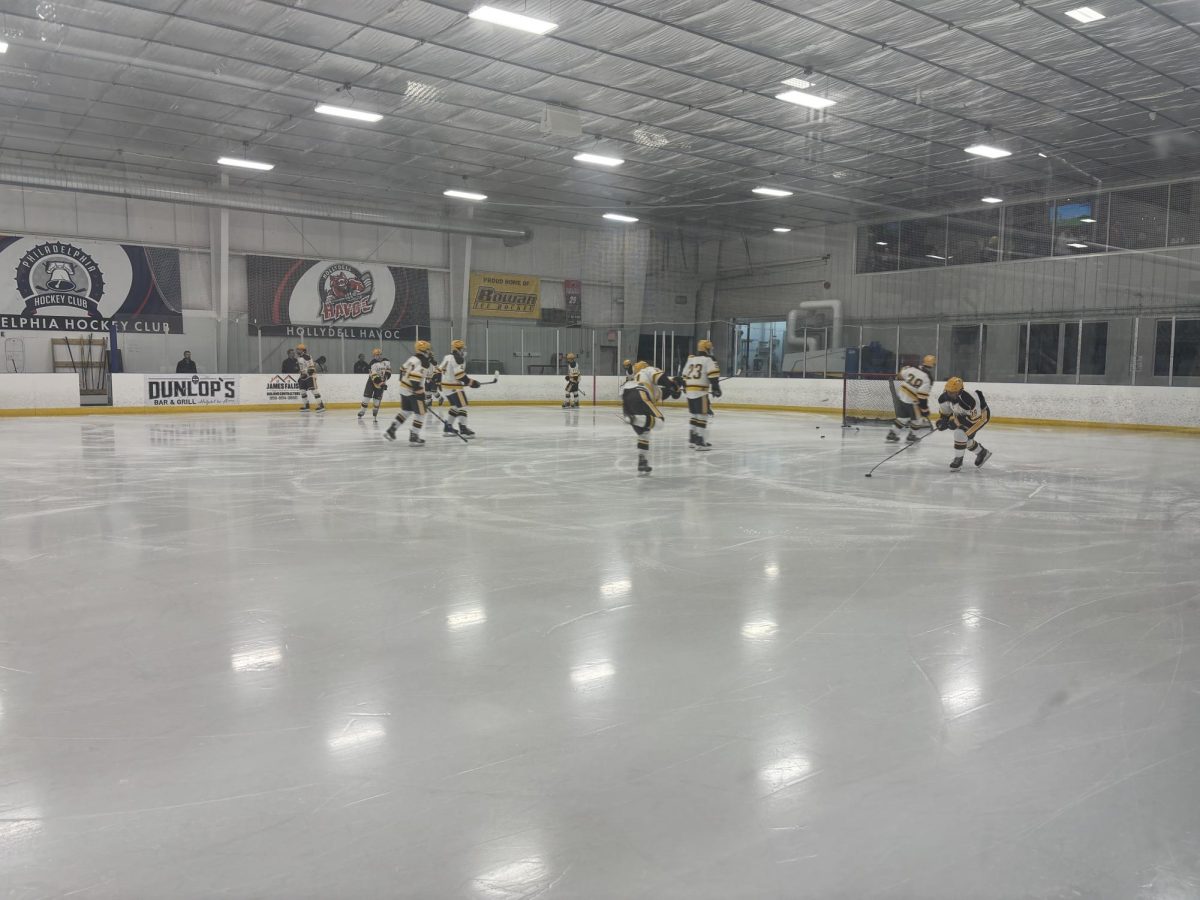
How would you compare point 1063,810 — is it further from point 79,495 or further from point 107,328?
point 107,328

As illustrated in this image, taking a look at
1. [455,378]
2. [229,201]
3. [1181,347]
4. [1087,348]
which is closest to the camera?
[455,378]

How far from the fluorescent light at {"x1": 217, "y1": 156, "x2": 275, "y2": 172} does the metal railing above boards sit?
1291 cm

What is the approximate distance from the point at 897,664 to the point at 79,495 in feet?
22.2

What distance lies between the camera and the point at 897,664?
10.5ft

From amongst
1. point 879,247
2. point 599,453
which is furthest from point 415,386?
point 879,247

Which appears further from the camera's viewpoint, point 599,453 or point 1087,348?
point 1087,348

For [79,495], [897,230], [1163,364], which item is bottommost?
[79,495]

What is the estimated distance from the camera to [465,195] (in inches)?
811

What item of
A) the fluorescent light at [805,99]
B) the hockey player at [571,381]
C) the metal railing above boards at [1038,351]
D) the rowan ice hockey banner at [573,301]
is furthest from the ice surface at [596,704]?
the rowan ice hockey banner at [573,301]

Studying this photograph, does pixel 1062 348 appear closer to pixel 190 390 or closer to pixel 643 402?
pixel 643 402

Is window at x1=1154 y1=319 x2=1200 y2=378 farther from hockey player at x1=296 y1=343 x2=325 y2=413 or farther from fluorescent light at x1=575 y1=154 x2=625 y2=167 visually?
hockey player at x1=296 y1=343 x2=325 y2=413

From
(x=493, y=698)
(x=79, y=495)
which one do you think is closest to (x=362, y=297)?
(x=79, y=495)

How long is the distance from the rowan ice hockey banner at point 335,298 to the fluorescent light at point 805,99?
12.6 meters

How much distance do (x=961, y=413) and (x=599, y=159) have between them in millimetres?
10944
